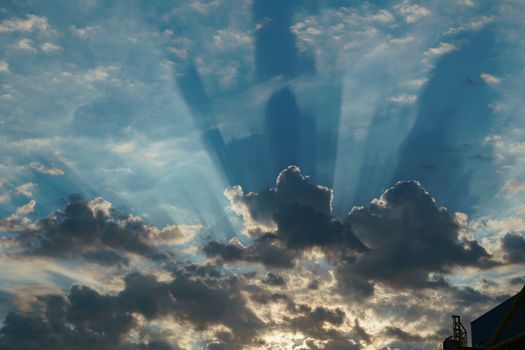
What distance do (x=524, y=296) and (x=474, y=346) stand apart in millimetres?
19665

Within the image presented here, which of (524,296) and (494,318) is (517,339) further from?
(494,318)

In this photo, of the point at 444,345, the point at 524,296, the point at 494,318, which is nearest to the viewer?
the point at 524,296

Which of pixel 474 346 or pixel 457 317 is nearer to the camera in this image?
pixel 474 346

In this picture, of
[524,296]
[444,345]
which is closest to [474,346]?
[444,345]

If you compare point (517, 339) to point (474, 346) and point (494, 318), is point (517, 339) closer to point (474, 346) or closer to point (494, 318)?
point (494, 318)

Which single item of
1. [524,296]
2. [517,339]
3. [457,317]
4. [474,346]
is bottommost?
[517,339]

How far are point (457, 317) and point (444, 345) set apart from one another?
505cm

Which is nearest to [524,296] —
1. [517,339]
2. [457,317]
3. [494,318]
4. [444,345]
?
[517,339]

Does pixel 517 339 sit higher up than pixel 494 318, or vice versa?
pixel 494 318

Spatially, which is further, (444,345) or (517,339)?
(444,345)

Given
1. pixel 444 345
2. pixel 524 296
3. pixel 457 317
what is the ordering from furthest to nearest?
pixel 457 317 < pixel 444 345 < pixel 524 296

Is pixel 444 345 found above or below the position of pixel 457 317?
below

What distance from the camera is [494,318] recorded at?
45219mm

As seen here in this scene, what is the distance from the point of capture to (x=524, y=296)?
102 feet
